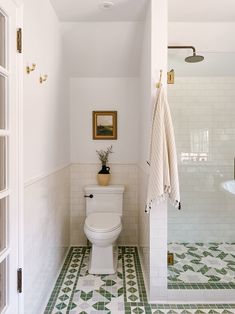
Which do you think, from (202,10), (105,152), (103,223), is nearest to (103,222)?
(103,223)

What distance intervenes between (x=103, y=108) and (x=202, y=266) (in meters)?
1.99

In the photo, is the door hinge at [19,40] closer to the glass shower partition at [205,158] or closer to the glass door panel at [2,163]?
the glass door panel at [2,163]

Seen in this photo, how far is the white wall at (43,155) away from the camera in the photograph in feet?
5.07

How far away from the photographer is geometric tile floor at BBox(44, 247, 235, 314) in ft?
6.09

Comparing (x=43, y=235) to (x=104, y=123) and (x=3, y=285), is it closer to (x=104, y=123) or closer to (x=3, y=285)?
(x=3, y=285)

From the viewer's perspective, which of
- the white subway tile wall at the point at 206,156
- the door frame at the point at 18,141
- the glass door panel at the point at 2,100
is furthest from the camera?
the white subway tile wall at the point at 206,156

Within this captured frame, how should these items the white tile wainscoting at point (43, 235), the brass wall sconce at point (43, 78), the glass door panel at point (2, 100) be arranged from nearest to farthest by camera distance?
the glass door panel at point (2, 100)
the white tile wainscoting at point (43, 235)
the brass wall sconce at point (43, 78)

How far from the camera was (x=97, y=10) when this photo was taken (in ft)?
7.37

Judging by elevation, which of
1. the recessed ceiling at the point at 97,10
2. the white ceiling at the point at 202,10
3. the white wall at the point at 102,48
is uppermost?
the white ceiling at the point at 202,10

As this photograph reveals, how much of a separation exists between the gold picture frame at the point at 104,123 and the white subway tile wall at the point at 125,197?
39cm

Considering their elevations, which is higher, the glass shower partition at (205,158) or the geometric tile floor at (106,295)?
the glass shower partition at (205,158)

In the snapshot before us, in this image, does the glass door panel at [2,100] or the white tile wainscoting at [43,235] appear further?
the white tile wainscoting at [43,235]

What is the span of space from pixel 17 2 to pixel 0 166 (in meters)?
0.85

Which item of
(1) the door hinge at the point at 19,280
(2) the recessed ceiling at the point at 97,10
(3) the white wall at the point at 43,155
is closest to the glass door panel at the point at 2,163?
(3) the white wall at the point at 43,155
